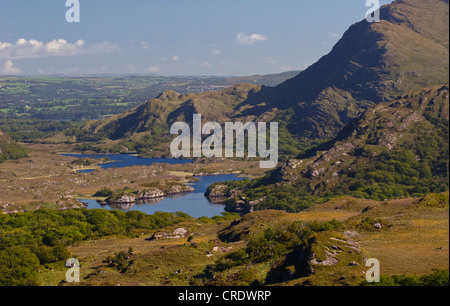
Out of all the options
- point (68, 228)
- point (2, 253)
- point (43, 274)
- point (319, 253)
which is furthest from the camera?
point (68, 228)

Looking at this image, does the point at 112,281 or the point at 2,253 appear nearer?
the point at 112,281

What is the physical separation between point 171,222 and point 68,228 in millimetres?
38724

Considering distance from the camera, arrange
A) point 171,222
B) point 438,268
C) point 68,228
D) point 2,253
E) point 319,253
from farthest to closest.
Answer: point 171,222
point 68,228
point 2,253
point 319,253
point 438,268

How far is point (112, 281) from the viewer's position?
3580 inches

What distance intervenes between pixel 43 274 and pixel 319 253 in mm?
52326

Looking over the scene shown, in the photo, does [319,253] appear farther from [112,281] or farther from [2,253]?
[2,253]

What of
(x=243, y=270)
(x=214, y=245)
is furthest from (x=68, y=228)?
(x=243, y=270)

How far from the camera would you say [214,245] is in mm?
111688

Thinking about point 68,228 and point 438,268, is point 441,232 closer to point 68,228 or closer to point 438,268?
point 438,268

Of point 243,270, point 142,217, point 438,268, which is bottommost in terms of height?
point 142,217
